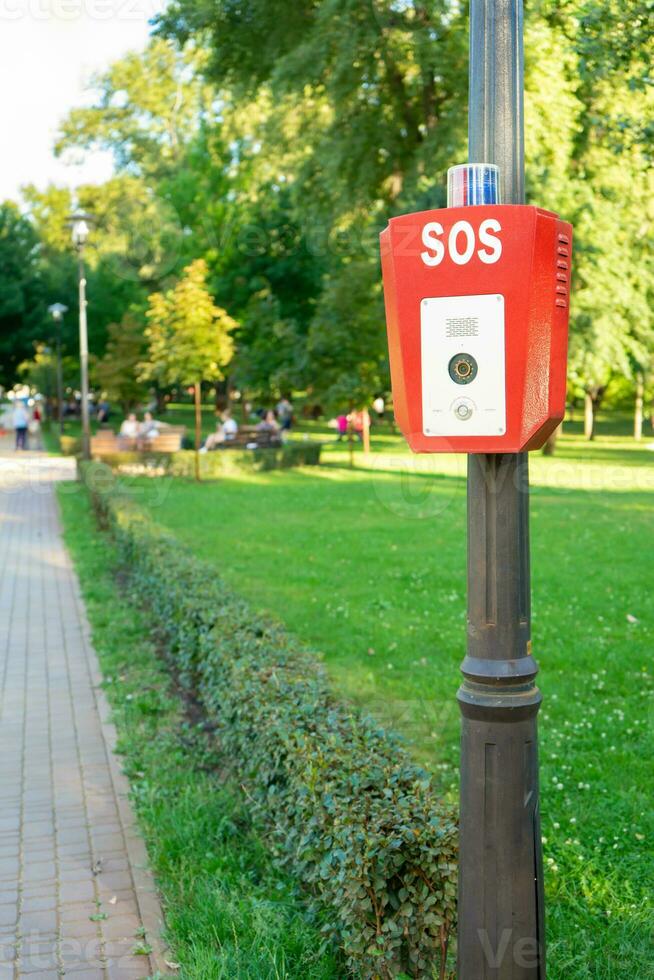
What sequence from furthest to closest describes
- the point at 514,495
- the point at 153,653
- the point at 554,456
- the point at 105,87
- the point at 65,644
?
the point at 105,87, the point at 554,456, the point at 65,644, the point at 153,653, the point at 514,495

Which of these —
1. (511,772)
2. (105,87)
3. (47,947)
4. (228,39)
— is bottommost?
(47,947)

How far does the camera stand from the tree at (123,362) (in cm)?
4091

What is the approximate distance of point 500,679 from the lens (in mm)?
2357

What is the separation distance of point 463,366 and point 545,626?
265 inches

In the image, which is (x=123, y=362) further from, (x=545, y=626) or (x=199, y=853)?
(x=199, y=853)

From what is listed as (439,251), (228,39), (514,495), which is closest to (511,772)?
(514,495)

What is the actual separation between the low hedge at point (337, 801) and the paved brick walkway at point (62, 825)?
0.63 meters

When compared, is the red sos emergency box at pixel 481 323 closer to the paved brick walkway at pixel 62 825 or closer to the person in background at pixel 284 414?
the paved brick walkway at pixel 62 825

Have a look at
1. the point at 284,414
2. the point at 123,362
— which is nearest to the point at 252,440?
the point at 123,362

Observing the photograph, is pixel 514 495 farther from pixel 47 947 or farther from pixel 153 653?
pixel 153 653

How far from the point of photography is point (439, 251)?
219 cm

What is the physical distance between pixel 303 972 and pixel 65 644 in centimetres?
576

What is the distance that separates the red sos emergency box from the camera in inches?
85.1

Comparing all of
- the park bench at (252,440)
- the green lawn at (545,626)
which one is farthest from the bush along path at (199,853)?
the park bench at (252,440)
